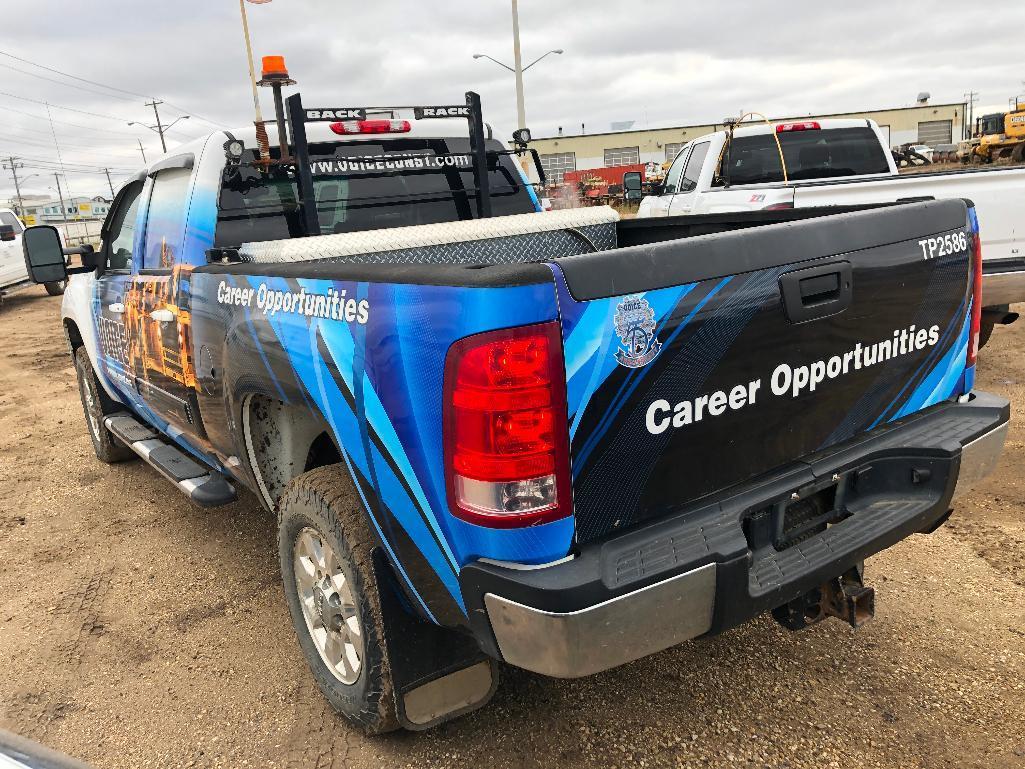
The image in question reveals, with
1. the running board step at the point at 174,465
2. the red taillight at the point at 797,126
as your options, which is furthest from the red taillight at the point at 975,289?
the red taillight at the point at 797,126

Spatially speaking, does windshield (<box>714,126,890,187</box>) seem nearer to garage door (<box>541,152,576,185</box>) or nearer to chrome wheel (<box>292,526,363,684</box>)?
chrome wheel (<box>292,526,363,684</box>)

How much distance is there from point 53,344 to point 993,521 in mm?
12538

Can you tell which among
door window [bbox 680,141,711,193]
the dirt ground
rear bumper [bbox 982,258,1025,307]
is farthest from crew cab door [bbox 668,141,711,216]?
the dirt ground

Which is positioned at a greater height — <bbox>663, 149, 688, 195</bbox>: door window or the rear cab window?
the rear cab window

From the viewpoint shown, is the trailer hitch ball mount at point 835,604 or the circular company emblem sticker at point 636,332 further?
the trailer hitch ball mount at point 835,604

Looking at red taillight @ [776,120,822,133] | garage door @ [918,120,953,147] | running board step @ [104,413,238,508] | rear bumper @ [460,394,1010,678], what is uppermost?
garage door @ [918,120,953,147]

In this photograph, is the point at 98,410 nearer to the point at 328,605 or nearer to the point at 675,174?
the point at 328,605

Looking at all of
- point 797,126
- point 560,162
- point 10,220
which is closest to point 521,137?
point 797,126

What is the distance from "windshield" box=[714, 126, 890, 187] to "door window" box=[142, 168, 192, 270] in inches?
227

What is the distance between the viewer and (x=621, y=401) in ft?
6.32

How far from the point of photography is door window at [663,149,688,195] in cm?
923

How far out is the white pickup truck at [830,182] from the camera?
215 inches

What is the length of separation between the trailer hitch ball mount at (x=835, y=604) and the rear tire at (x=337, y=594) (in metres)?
1.26

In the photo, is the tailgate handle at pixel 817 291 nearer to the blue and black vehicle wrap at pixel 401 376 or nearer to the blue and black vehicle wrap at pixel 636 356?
the blue and black vehicle wrap at pixel 636 356
